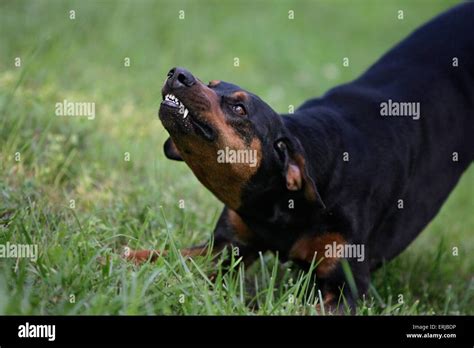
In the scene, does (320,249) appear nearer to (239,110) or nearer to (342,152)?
(342,152)

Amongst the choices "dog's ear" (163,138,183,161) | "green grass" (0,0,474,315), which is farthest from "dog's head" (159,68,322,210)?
"green grass" (0,0,474,315)

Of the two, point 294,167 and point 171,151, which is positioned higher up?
point 171,151

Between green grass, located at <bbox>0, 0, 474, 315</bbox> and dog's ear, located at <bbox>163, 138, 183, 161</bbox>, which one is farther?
dog's ear, located at <bbox>163, 138, 183, 161</bbox>

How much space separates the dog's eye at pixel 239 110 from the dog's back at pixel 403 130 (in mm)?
433

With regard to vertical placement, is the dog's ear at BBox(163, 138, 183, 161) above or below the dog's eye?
below

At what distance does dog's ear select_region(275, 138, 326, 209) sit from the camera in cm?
398

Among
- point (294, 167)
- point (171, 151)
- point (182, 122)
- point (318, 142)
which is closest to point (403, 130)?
point (318, 142)

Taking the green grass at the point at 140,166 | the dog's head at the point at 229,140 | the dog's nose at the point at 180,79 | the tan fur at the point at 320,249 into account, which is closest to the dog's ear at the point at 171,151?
the dog's head at the point at 229,140

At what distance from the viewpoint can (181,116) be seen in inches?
143

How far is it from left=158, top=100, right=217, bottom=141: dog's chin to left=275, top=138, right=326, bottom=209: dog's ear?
A: 46 cm

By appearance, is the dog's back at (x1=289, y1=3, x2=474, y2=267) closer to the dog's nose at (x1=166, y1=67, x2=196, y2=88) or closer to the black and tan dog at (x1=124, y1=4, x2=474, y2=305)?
the black and tan dog at (x1=124, y1=4, x2=474, y2=305)

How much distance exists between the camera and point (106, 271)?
340 centimetres

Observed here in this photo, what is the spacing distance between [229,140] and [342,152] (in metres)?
0.82
